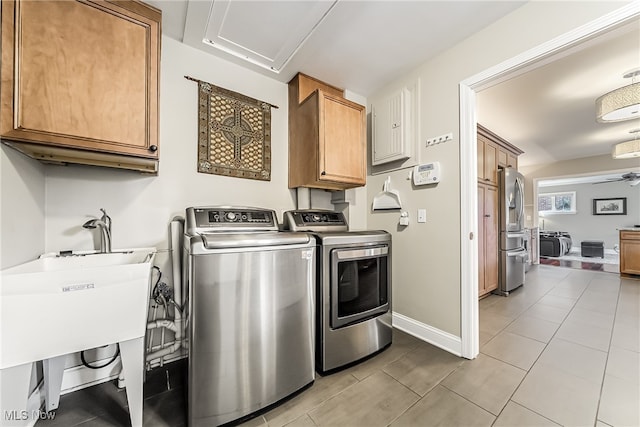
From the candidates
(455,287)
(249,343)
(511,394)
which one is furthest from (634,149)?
(249,343)

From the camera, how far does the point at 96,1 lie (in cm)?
121

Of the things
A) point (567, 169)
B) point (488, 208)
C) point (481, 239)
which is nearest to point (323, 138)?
point (481, 239)

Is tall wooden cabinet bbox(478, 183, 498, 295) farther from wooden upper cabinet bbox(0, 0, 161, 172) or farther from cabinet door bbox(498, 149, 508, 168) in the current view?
wooden upper cabinet bbox(0, 0, 161, 172)

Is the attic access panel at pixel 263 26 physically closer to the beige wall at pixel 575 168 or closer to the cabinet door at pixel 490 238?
the cabinet door at pixel 490 238

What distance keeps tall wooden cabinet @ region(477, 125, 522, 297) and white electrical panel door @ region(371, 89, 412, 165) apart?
1.53m

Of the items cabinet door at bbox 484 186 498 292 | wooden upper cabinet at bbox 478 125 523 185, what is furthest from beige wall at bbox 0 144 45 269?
cabinet door at bbox 484 186 498 292

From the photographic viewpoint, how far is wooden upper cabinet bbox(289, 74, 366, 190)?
2041 mm

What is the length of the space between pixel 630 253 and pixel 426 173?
18.6 ft

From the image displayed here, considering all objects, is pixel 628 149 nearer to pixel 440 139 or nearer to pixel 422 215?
pixel 440 139

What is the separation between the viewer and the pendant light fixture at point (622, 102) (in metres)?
2.23

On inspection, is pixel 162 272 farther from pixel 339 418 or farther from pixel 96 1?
pixel 96 1

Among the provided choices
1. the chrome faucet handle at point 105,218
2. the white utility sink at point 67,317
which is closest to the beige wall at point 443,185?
the white utility sink at point 67,317

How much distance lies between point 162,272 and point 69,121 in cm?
107

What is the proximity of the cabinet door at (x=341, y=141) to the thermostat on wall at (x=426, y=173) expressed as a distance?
0.49 meters
